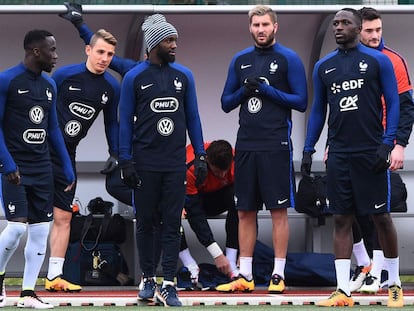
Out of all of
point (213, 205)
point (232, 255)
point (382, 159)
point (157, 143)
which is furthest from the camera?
point (213, 205)

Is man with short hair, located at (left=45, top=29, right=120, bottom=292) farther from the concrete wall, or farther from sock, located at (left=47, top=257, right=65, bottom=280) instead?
the concrete wall

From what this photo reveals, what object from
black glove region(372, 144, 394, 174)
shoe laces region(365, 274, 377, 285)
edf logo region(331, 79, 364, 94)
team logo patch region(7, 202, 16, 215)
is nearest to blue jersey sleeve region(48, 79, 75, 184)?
team logo patch region(7, 202, 16, 215)

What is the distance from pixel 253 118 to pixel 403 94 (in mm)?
1282

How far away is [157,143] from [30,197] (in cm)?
97

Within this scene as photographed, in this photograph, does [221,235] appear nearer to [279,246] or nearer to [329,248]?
[329,248]

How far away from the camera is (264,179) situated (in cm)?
934

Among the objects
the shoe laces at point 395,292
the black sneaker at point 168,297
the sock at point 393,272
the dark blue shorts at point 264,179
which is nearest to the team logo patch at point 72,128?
the dark blue shorts at point 264,179

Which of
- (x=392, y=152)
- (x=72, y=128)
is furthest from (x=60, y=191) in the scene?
(x=392, y=152)

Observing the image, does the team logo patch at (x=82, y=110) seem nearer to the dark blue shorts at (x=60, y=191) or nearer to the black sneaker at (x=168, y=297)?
the dark blue shorts at (x=60, y=191)

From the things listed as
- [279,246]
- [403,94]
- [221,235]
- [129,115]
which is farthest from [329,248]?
[129,115]

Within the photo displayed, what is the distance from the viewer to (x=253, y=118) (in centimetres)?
940

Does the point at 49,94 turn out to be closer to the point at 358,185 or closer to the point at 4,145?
the point at 4,145

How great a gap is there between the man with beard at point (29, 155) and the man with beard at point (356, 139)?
198 cm

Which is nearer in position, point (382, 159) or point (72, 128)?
point (382, 159)
